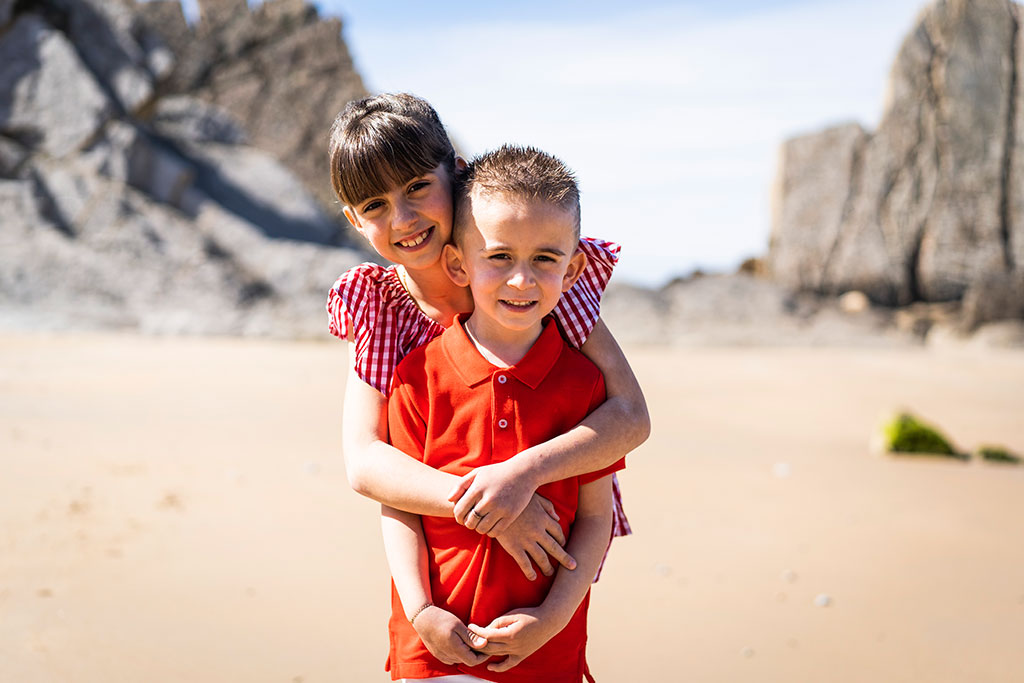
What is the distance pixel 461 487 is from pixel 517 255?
0.45m

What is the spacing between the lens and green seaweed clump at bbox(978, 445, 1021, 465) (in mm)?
5582

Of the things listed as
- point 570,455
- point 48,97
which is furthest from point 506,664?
point 48,97

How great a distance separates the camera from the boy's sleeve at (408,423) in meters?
1.73

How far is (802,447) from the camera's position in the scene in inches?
232

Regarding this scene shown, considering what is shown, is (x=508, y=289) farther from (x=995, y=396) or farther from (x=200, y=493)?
(x=995, y=396)

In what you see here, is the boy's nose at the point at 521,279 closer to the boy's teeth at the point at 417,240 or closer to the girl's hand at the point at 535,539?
the boy's teeth at the point at 417,240

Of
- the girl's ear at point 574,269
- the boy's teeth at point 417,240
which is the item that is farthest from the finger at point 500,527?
the boy's teeth at point 417,240

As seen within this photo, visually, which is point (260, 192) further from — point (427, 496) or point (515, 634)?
point (515, 634)

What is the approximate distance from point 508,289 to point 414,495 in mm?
433

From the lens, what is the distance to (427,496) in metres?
1.62

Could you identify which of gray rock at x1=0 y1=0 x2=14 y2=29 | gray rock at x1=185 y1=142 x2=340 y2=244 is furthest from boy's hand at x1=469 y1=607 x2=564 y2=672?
gray rock at x1=0 y1=0 x2=14 y2=29

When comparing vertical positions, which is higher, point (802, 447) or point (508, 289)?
point (508, 289)

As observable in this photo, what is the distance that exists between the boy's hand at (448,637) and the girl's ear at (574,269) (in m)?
0.69

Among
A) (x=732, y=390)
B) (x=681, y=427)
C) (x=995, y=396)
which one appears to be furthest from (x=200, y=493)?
(x=995, y=396)
